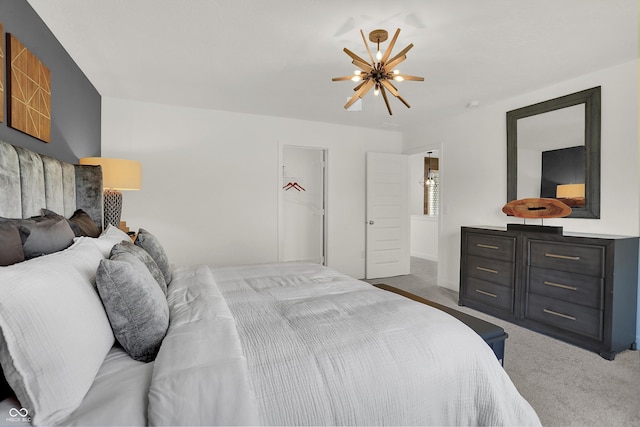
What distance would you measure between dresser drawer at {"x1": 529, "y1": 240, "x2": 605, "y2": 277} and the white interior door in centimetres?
240

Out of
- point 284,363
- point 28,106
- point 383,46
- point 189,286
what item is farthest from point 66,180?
point 383,46

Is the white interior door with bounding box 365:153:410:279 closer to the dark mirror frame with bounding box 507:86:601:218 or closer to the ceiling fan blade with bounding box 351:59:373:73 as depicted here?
the dark mirror frame with bounding box 507:86:601:218

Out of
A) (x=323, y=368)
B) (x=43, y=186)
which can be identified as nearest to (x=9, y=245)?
(x=43, y=186)

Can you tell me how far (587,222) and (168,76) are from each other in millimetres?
4328

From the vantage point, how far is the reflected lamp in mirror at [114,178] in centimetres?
282

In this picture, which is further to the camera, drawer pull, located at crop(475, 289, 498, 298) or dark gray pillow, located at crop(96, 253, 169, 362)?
drawer pull, located at crop(475, 289, 498, 298)

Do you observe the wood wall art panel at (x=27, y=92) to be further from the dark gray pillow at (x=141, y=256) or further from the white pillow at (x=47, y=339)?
the white pillow at (x=47, y=339)

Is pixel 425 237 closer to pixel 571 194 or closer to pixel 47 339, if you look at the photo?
pixel 571 194

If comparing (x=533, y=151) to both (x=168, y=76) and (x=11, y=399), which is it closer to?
(x=168, y=76)

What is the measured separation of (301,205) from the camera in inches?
235

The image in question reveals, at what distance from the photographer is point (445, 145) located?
4.66 meters

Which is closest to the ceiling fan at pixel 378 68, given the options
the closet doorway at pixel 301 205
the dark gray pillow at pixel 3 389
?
the dark gray pillow at pixel 3 389

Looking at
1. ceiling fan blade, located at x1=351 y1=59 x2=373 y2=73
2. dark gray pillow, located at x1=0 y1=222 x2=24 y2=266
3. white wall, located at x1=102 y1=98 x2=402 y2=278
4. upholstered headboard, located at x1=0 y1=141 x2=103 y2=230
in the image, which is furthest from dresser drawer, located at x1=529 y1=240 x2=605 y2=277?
upholstered headboard, located at x1=0 y1=141 x2=103 y2=230

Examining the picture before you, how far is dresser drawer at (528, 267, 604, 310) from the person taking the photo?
2.64 m
